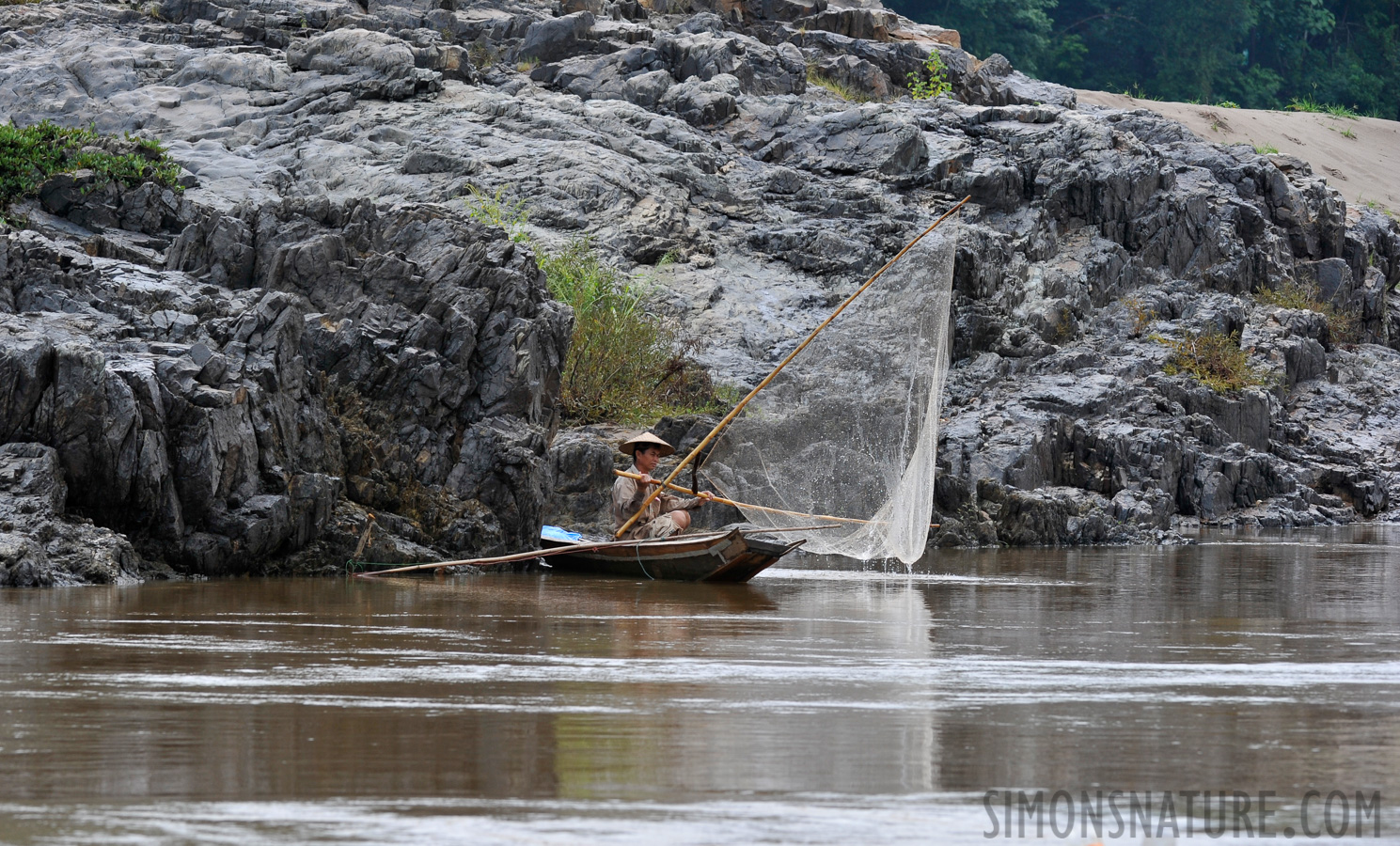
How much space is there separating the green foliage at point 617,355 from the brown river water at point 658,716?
797cm

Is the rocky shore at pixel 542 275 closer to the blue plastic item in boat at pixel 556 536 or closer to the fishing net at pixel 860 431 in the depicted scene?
the blue plastic item in boat at pixel 556 536

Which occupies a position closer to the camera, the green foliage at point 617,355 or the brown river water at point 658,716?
the brown river water at point 658,716

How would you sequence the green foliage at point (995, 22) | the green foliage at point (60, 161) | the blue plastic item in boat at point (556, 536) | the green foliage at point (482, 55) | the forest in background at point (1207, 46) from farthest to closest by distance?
the forest in background at point (1207, 46)
the green foliage at point (995, 22)
the green foliage at point (482, 55)
the green foliage at point (60, 161)
the blue plastic item in boat at point (556, 536)

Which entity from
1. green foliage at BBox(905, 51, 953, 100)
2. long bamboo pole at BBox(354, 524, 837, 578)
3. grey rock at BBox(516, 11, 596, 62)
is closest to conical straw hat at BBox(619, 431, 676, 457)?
long bamboo pole at BBox(354, 524, 837, 578)

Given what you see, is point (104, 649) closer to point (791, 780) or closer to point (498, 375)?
point (791, 780)

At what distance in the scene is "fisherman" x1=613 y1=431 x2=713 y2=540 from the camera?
12289 millimetres

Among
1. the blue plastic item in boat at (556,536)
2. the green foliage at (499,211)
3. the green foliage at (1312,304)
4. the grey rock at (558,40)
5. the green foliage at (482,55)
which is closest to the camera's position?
the blue plastic item in boat at (556,536)

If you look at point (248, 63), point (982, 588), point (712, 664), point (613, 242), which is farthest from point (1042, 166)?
point (712, 664)

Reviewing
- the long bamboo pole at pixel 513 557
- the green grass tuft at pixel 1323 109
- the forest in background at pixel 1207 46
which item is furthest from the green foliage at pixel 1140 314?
the green grass tuft at pixel 1323 109

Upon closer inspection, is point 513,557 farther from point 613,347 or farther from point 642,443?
point 613,347

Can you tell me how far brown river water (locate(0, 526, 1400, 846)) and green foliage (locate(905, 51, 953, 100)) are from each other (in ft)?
65.5

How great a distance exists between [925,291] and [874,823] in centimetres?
891

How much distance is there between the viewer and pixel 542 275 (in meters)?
16.1

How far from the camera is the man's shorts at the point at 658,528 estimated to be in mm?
12242
